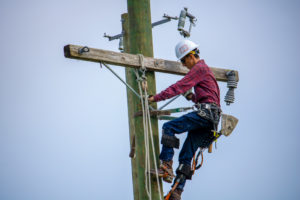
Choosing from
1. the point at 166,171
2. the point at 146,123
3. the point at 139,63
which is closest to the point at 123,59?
the point at 139,63

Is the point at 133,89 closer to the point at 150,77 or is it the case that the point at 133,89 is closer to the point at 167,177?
the point at 150,77

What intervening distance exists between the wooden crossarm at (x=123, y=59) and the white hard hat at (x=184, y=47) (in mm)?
195

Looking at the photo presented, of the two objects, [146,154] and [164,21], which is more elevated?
[164,21]

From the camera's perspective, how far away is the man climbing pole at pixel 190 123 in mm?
6574

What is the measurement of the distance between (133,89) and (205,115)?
0.96m

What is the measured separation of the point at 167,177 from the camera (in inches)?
260

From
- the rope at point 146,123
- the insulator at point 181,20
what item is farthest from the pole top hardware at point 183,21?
the rope at point 146,123

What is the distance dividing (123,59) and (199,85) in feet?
3.13

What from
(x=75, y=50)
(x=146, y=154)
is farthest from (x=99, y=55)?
(x=146, y=154)

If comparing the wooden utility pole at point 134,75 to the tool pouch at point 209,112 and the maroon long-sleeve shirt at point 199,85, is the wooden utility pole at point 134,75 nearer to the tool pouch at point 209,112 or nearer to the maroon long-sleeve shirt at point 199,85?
the maroon long-sleeve shirt at point 199,85

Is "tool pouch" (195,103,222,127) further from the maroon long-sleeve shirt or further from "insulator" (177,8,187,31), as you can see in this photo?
"insulator" (177,8,187,31)

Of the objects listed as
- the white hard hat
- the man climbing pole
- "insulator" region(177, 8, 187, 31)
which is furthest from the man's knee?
"insulator" region(177, 8, 187, 31)

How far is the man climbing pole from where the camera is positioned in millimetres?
6574

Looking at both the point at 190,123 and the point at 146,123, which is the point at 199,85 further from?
the point at 146,123
